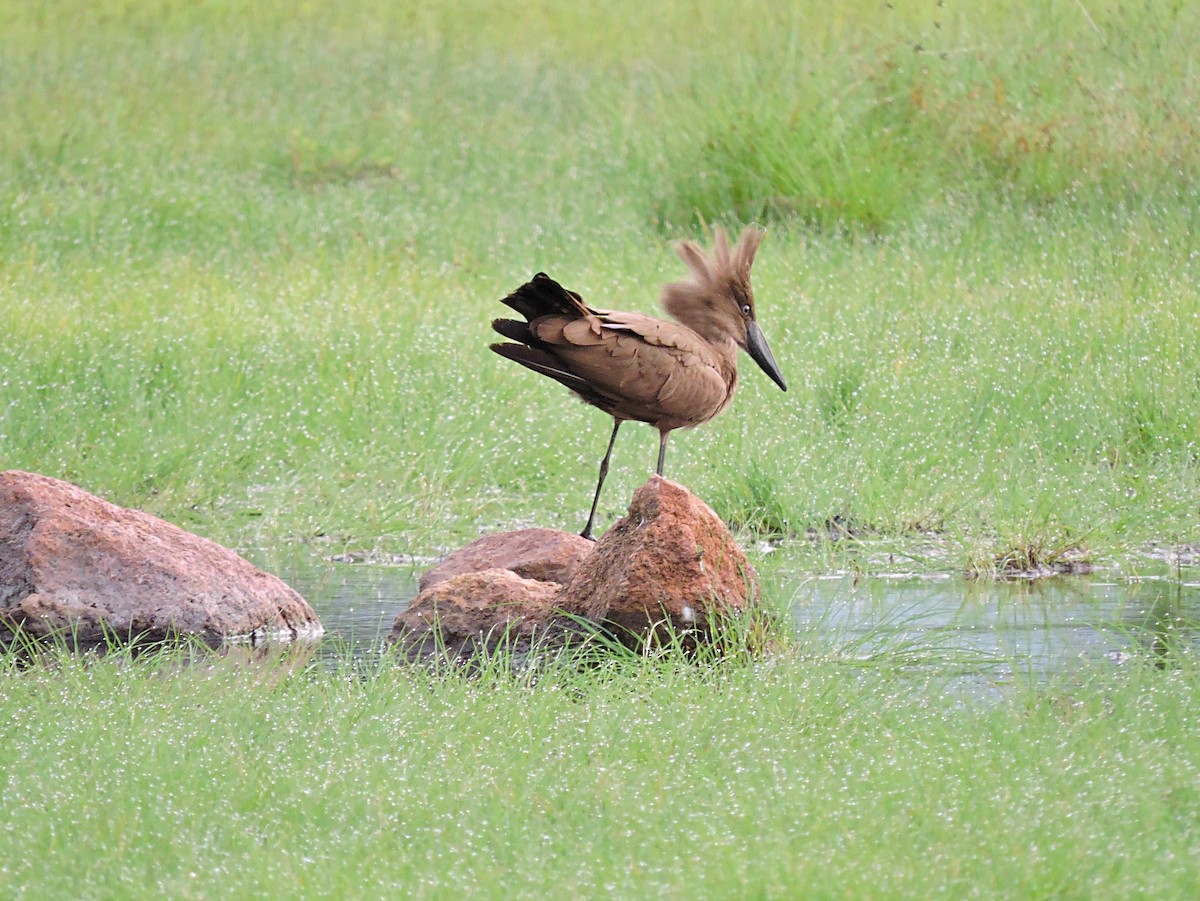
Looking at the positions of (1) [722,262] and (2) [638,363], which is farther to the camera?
(1) [722,262]

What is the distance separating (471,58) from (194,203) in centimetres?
676

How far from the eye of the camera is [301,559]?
837cm

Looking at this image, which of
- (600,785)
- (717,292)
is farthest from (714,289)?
(600,785)

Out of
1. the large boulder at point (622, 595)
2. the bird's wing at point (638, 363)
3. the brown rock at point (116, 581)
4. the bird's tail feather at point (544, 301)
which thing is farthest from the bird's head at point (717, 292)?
the brown rock at point (116, 581)

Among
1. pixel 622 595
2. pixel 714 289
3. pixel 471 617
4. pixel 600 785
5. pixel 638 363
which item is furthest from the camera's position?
pixel 714 289

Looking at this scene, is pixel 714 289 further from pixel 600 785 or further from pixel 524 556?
pixel 600 785

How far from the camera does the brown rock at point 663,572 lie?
6.17 metres

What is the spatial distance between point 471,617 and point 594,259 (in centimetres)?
693

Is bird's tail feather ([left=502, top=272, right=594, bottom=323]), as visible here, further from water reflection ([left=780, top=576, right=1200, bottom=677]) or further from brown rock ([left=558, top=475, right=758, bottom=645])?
water reflection ([left=780, top=576, right=1200, bottom=677])

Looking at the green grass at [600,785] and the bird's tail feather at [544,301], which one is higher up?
the bird's tail feather at [544,301]

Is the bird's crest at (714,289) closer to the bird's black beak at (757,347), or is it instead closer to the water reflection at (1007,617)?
the bird's black beak at (757,347)

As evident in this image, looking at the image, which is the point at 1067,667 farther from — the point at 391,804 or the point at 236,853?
the point at 236,853

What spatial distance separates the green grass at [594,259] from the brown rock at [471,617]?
194 centimetres

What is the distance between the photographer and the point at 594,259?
13.1 metres
